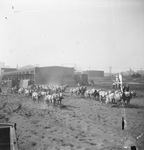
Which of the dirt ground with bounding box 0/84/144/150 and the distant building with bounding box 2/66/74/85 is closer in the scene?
the dirt ground with bounding box 0/84/144/150

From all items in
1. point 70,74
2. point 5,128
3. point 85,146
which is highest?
point 70,74

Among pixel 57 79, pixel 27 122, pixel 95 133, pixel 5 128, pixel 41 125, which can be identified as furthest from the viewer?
pixel 57 79

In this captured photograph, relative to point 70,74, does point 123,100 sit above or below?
below

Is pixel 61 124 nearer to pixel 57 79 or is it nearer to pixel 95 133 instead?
pixel 95 133

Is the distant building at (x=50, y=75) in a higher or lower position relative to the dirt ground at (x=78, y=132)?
higher

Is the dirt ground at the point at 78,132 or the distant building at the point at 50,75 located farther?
the distant building at the point at 50,75

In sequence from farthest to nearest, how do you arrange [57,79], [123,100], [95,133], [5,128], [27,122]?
[57,79] < [123,100] < [27,122] < [95,133] < [5,128]

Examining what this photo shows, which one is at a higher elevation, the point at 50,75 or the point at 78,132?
the point at 50,75

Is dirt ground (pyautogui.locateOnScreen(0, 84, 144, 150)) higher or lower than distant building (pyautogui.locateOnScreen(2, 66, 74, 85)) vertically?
lower

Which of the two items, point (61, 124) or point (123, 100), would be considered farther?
point (123, 100)

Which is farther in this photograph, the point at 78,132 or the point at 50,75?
the point at 50,75

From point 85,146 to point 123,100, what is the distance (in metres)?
9.88

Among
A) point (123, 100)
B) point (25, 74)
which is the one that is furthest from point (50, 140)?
point (25, 74)

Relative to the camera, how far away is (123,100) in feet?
49.0
